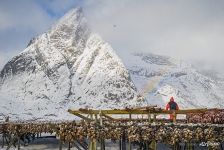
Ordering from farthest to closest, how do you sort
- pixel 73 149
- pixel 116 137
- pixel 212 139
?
pixel 73 149
pixel 116 137
pixel 212 139

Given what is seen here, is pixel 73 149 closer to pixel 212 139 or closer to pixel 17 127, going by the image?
pixel 17 127

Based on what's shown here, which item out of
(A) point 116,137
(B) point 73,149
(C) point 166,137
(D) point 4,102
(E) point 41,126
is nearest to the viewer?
(C) point 166,137

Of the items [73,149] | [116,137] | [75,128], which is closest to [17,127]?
[73,149]

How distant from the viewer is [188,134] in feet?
65.8

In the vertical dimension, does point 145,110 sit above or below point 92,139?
above

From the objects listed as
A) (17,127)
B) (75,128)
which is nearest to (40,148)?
(17,127)

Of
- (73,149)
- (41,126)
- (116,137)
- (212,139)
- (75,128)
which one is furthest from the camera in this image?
(41,126)

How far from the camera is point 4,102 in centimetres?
19738

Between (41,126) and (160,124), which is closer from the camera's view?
(160,124)

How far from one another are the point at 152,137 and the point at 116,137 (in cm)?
273

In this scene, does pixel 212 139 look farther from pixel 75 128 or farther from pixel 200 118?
pixel 75 128

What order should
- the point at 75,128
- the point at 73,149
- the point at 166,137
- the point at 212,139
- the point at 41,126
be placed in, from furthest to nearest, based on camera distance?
the point at 41,126 → the point at 73,149 → the point at 75,128 → the point at 166,137 → the point at 212,139

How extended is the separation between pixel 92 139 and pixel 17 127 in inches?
811

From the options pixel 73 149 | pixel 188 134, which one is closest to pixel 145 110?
pixel 188 134
